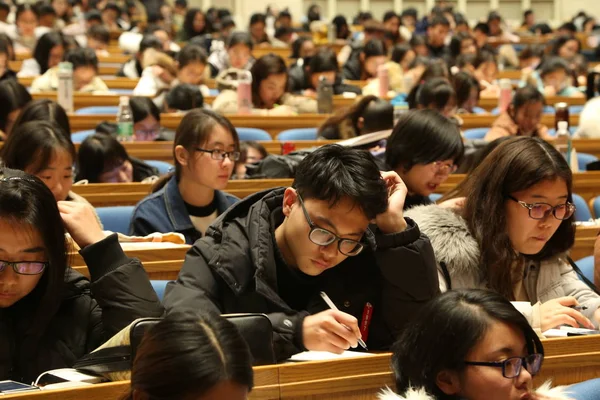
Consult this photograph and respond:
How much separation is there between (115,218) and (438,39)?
9.07 meters

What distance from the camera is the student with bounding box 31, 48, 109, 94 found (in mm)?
7816

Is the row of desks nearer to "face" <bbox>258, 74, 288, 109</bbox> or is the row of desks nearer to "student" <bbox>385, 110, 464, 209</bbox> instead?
"student" <bbox>385, 110, 464, 209</bbox>

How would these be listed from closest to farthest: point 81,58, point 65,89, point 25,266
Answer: point 25,266
point 65,89
point 81,58

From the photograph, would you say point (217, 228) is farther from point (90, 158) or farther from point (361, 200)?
point (90, 158)

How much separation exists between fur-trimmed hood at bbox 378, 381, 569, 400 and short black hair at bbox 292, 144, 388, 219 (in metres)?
0.47

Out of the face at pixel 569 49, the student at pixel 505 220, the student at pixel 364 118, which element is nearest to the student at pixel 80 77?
the student at pixel 364 118

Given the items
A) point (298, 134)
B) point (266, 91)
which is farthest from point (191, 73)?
point (298, 134)

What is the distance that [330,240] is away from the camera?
2.33 metres

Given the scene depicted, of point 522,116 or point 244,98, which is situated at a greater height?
point 244,98

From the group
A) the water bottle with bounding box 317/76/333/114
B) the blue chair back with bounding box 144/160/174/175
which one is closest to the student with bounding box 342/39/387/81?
the water bottle with bounding box 317/76/333/114

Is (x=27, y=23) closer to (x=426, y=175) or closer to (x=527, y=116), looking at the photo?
(x=527, y=116)

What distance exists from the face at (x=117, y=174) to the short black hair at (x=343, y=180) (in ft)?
8.28

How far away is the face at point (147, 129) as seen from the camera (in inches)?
232

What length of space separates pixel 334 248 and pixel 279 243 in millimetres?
200
